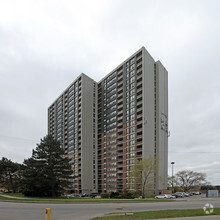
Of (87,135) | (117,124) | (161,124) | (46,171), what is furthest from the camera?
(87,135)

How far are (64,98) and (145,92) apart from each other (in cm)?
5376

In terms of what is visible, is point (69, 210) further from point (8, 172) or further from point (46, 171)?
point (8, 172)

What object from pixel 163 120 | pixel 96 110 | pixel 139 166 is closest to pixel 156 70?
pixel 163 120

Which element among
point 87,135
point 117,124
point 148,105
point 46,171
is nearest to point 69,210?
point 46,171

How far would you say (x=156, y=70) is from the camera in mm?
92250

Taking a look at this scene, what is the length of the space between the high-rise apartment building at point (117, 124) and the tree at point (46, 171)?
27093 millimetres

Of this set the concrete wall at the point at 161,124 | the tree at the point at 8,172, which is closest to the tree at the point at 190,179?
the concrete wall at the point at 161,124

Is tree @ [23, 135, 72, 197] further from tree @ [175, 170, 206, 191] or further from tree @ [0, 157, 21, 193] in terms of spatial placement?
tree @ [175, 170, 206, 191]

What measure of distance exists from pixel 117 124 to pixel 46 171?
47876 millimetres

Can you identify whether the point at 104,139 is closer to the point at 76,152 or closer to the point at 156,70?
the point at 76,152

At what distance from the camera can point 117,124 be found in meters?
94.1

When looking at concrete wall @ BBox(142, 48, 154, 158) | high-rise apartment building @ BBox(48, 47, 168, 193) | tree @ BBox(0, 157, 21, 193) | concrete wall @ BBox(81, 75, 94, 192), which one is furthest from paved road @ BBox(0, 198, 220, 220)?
concrete wall @ BBox(81, 75, 94, 192)

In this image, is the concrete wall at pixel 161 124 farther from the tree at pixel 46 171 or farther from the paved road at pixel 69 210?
the paved road at pixel 69 210

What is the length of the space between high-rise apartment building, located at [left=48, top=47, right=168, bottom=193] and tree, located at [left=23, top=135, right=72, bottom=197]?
27.1 metres
